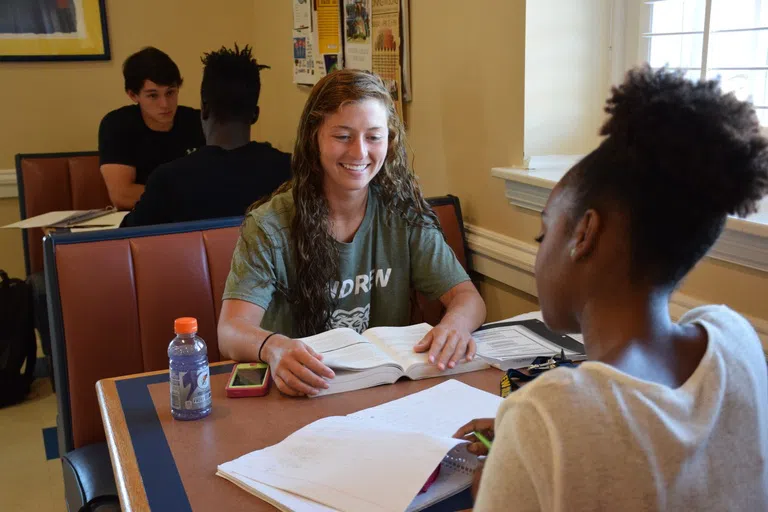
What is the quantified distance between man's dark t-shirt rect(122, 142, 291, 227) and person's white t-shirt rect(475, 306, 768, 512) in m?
1.76

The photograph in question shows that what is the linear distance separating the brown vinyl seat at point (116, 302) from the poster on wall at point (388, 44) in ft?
2.69

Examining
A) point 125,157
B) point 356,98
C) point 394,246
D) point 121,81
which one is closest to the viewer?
point 356,98

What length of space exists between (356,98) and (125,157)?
1905mm

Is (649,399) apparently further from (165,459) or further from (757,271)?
(757,271)

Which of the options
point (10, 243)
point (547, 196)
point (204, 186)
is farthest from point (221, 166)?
point (10, 243)

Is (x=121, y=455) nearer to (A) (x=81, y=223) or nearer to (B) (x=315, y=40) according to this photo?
(A) (x=81, y=223)

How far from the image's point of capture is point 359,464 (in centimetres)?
107

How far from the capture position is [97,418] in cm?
185

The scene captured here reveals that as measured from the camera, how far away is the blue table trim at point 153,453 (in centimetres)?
103

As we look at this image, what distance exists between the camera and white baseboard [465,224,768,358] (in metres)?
2.01

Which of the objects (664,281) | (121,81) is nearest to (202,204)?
(664,281)

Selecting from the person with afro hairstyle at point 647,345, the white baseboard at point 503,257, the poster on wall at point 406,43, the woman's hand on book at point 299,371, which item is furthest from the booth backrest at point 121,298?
the person with afro hairstyle at point 647,345

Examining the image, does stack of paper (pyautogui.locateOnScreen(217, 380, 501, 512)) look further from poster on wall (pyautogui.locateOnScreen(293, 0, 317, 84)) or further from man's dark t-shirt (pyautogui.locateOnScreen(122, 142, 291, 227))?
poster on wall (pyautogui.locateOnScreen(293, 0, 317, 84))

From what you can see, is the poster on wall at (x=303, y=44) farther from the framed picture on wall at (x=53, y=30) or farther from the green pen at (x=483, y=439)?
the green pen at (x=483, y=439)
